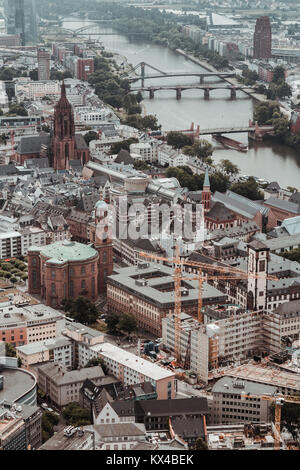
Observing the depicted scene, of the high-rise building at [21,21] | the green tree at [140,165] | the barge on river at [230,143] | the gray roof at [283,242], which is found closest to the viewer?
the gray roof at [283,242]

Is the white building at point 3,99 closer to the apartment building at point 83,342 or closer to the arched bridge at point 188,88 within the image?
the arched bridge at point 188,88

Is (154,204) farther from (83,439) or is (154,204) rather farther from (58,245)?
(83,439)

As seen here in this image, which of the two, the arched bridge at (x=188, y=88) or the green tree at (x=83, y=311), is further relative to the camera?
the arched bridge at (x=188, y=88)

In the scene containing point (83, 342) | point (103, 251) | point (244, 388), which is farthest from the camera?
point (103, 251)

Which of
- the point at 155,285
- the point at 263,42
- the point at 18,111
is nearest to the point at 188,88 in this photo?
the point at 18,111

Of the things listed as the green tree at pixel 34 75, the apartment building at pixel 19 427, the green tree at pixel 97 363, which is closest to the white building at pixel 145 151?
the green tree at pixel 97 363

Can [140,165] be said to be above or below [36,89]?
below

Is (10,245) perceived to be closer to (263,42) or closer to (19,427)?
(19,427)
